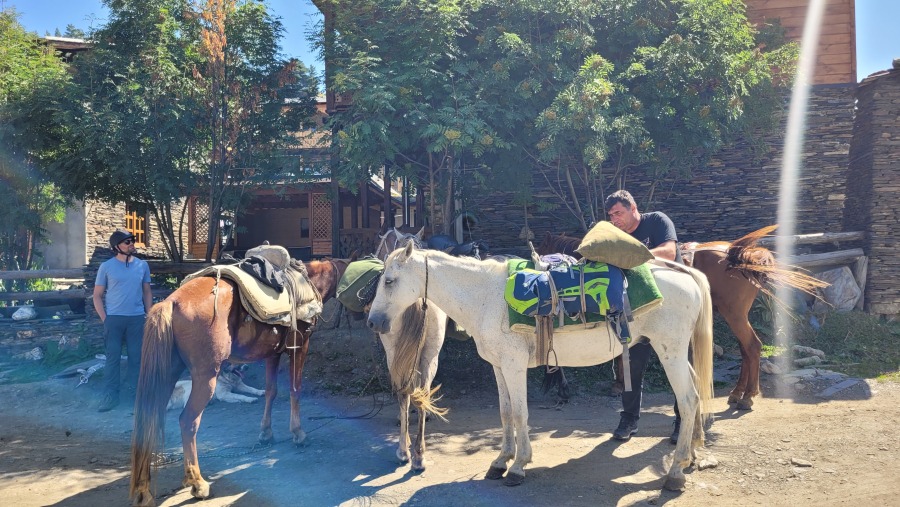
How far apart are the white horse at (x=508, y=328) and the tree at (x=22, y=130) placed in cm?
798

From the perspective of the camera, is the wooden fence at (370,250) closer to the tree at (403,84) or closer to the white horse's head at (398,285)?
the tree at (403,84)

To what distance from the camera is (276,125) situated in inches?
377

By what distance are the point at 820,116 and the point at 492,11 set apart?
6.58m

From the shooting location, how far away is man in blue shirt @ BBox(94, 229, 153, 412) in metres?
6.62

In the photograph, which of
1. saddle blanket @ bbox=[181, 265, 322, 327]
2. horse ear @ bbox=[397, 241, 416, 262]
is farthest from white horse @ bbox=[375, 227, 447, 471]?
saddle blanket @ bbox=[181, 265, 322, 327]

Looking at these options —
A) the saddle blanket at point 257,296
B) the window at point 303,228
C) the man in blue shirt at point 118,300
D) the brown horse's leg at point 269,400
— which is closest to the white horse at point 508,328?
the saddle blanket at point 257,296

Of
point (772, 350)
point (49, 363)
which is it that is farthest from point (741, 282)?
point (49, 363)

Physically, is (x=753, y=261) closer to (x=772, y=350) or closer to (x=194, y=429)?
(x=772, y=350)

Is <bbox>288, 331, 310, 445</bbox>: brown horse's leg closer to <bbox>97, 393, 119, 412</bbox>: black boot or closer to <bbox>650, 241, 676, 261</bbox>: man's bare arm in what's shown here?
<bbox>97, 393, 119, 412</bbox>: black boot

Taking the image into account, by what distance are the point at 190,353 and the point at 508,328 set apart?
7.45 feet

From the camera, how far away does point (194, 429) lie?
4.25 m

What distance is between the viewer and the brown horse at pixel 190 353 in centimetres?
398

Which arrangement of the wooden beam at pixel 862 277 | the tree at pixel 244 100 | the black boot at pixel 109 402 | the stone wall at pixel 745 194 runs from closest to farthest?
the black boot at pixel 109 402 < the tree at pixel 244 100 < the wooden beam at pixel 862 277 < the stone wall at pixel 745 194

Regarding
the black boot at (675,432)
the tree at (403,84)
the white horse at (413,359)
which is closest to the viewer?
the white horse at (413,359)
